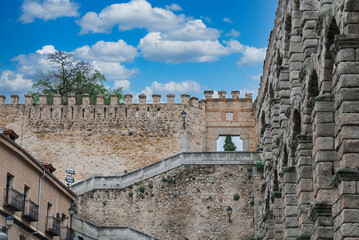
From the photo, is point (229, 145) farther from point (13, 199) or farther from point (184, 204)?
point (13, 199)

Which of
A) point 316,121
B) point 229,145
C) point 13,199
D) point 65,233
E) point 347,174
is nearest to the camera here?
point 347,174

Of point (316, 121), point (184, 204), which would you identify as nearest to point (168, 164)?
point (184, 204)

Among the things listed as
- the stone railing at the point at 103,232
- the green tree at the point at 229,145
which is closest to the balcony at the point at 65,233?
the stone railing at the point at 103,232

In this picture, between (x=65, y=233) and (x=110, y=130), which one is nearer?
(x=65, y=233)

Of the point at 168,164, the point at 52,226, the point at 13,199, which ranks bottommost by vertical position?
the point at 52,226

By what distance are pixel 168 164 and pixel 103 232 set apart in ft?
19.8

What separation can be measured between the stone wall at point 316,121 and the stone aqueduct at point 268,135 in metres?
0.02

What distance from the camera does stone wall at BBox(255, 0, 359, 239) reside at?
1527cm

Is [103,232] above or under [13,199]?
under

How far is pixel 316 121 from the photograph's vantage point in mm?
17766

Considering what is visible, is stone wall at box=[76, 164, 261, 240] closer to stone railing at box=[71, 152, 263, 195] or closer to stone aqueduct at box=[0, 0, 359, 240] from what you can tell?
stone aqueduct at box=[0, 0, 359, 240]

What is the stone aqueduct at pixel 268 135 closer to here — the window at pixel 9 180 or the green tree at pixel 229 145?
the window at pixel 9 180

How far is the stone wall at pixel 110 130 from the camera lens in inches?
1886

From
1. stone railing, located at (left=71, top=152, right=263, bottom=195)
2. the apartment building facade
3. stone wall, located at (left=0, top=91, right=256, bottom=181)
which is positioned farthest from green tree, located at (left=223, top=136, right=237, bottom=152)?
the apartment building facade
